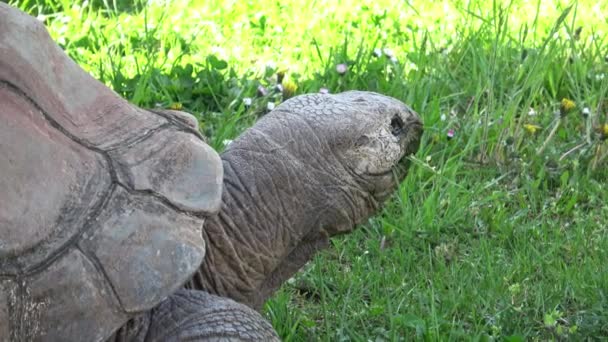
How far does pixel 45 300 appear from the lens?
7.74 ft

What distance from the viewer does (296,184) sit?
10.3ft

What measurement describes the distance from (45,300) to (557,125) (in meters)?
3.02

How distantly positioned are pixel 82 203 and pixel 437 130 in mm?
2651

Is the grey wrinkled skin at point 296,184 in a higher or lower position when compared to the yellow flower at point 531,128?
higher

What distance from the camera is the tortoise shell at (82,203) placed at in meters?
2.36

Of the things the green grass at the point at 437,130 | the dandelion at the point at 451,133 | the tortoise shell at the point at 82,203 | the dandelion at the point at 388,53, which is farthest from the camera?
the dandelion at the point at 388,53

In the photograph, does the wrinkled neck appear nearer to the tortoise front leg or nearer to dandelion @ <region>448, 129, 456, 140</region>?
the tortoise front leg

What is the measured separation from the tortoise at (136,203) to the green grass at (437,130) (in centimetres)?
50

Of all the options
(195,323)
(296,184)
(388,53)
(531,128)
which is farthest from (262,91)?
(195,323)

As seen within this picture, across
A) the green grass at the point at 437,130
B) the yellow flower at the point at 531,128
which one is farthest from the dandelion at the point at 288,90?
the yellow flower at the point at 531,128

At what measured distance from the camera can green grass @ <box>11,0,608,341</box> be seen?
3561 mm

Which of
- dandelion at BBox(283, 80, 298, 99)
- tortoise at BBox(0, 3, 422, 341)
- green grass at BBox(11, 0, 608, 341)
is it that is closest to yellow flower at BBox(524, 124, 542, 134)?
green grass at BBox(11, 0, 608, 341)

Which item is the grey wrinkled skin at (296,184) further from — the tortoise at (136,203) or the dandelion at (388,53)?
the dandelion at (388,53)

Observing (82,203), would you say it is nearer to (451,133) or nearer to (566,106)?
(451,133)
